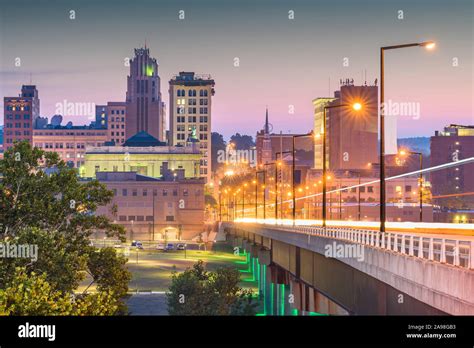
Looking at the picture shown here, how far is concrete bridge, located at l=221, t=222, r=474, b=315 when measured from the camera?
981 inches

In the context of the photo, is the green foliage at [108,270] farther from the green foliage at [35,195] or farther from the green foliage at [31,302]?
the green foliage at [31,302]

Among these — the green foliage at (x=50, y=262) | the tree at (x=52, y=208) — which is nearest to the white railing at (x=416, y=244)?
the tree at (x=52, y=208)

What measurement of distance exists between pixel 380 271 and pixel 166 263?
11109 cm

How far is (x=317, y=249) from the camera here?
2062 inches

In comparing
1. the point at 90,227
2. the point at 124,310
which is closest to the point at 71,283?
the point at 124,310

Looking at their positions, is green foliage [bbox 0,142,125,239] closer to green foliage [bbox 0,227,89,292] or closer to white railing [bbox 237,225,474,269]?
green foliage [bbox 0,227,89,292]

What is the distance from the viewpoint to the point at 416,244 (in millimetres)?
47531

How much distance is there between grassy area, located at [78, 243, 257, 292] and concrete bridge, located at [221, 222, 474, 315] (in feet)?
123

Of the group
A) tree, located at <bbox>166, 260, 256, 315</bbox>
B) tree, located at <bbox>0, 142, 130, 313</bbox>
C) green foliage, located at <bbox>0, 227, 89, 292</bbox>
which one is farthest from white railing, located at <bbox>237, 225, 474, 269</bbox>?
green foliage, located at <bbox>0, 227, 89, 292</bbox>

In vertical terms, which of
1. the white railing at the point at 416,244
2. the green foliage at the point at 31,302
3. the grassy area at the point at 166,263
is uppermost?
the white railing at the point at 416,244

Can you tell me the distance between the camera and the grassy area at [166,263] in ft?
376

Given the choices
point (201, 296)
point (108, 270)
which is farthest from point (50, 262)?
point (201, 296)

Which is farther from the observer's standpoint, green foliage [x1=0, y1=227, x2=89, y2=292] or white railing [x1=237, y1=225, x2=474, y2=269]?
green foliage [x1=0, y1=227, x2=89, y2=292]
